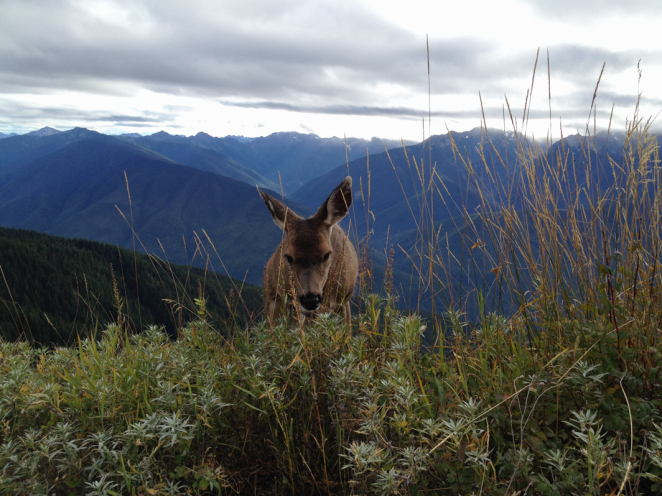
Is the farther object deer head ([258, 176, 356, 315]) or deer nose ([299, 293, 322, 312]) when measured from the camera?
deer head ([258, 176, 356, 315])

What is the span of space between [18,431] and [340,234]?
5.84m

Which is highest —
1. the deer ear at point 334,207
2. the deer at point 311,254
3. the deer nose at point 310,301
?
the deer ear at point 334,207

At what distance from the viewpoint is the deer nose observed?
573 cm

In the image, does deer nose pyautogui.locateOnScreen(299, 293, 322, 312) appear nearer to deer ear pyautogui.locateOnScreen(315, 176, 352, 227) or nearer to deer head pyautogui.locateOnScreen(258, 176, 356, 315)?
deer head pyautogui.locateOnScreen(258, 176, 356, 315)

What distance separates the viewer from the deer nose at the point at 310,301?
225 inches

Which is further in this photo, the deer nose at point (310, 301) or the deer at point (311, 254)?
the deer at point (311, 254)

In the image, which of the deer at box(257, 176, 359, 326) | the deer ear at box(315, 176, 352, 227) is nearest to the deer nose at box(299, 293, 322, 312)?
the deer at box(257, 176, 359, 326)

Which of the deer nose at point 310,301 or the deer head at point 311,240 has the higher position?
the deer head at point 311,240

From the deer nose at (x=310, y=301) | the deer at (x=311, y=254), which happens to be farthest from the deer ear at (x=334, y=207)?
the deer nose at (x=310, y=301)

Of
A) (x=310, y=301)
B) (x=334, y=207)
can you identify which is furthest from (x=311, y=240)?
(x=310, y=301)

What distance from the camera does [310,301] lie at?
226 inches

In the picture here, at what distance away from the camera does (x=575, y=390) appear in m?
2.59

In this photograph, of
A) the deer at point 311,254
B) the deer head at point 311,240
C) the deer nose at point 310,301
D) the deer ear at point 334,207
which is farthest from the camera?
the deer ear at point 334,207

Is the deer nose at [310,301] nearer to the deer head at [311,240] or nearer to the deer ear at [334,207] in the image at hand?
the deer head at [311,240]
